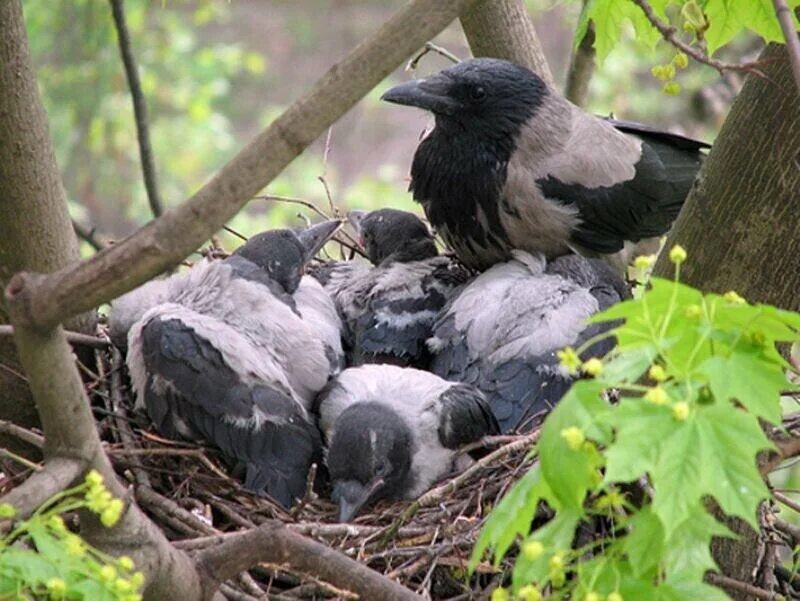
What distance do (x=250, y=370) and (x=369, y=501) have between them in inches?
22.3

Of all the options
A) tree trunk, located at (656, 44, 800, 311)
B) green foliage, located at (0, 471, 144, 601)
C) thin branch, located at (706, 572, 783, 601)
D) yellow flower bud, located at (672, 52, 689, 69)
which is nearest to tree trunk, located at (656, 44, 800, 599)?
tree trunk, located at (656, 44, 800, 311)

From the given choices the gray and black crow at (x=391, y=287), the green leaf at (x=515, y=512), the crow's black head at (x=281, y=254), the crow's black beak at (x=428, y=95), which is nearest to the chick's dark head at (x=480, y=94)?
the crow's black beak at (x=428, y=95)

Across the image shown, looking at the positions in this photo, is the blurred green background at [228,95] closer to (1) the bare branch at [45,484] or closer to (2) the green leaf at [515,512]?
(2) the green leaf at [515,512]

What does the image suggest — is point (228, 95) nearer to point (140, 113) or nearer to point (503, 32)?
point (140, 113)

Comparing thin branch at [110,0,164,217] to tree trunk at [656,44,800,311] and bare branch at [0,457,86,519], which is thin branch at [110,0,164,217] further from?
bare branch at [0,457,86,519]

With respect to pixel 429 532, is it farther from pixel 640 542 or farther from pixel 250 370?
pixel 640 542

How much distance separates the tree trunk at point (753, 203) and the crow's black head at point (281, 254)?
1.63m

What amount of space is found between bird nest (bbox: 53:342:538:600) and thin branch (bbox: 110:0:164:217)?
1212 millimetres

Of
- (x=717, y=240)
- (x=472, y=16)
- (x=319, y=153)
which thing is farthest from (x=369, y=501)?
(x=319, y=153)

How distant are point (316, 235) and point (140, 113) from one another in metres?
0.97

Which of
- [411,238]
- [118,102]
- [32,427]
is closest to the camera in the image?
[32,427]

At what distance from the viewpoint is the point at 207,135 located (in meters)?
11.5

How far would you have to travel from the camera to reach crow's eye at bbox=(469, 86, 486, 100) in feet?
18.7

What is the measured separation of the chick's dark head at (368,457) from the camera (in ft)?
14.9
